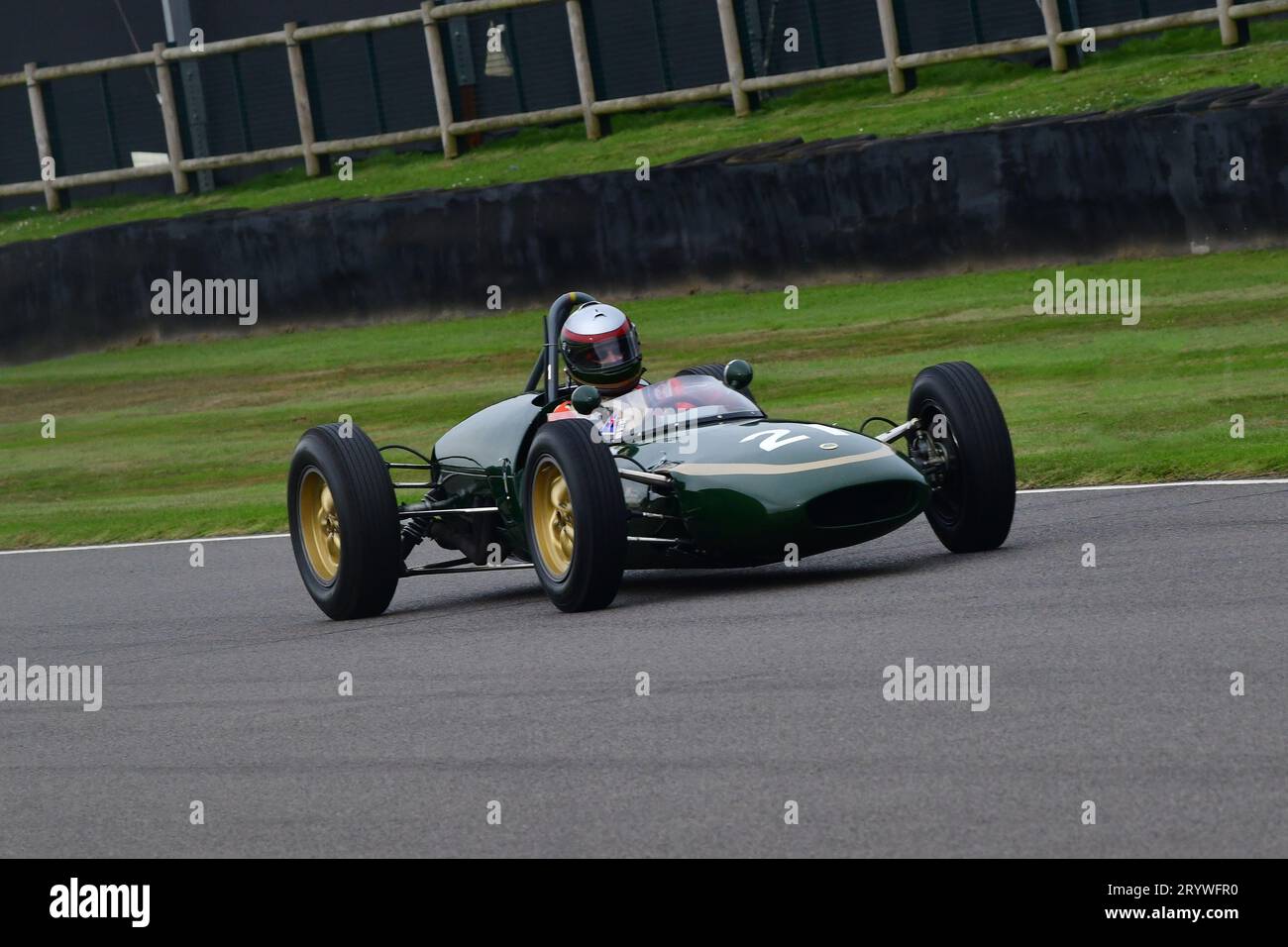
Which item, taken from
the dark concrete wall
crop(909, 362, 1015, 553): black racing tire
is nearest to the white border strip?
crop(909, 362, 1015, 553): black racing tire

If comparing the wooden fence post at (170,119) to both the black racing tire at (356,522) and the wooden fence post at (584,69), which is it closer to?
the wooden fence post at (584,69)

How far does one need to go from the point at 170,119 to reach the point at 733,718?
20.9m

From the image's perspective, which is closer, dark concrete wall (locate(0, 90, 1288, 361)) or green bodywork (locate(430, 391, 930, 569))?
green bodywork (locate(430, 391, 930, 569))

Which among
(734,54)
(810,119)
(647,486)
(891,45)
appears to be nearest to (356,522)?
(647,486)

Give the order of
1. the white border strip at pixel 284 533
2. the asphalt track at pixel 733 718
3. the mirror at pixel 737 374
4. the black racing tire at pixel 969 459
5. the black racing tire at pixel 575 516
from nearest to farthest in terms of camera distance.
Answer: the asphalt track at pixel 733 718 → the black racing tire at pixel 575 516 → the black racing tire at pixel 969 459 → the mirror at pixel 737 374 → the white border strip at pixel 284 533

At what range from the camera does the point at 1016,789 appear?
535cm

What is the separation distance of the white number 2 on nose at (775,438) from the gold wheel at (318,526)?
2.36 meters

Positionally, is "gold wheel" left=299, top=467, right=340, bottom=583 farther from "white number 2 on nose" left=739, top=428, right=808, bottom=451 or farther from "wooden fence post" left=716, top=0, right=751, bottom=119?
"wooden fence post" left=716, top=0, right=751, bottom=119

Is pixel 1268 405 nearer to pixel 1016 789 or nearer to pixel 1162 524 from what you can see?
pixel 1162 524

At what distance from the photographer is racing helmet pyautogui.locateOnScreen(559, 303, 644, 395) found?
33.0ft

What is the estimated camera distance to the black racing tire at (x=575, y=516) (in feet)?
28.3

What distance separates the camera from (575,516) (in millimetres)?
8688

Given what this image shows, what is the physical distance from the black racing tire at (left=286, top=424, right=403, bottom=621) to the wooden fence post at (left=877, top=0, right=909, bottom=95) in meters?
12.7

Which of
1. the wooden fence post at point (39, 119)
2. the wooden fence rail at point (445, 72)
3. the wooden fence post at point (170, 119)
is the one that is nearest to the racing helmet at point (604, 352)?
the wooden fence rail at point (445, 72)
